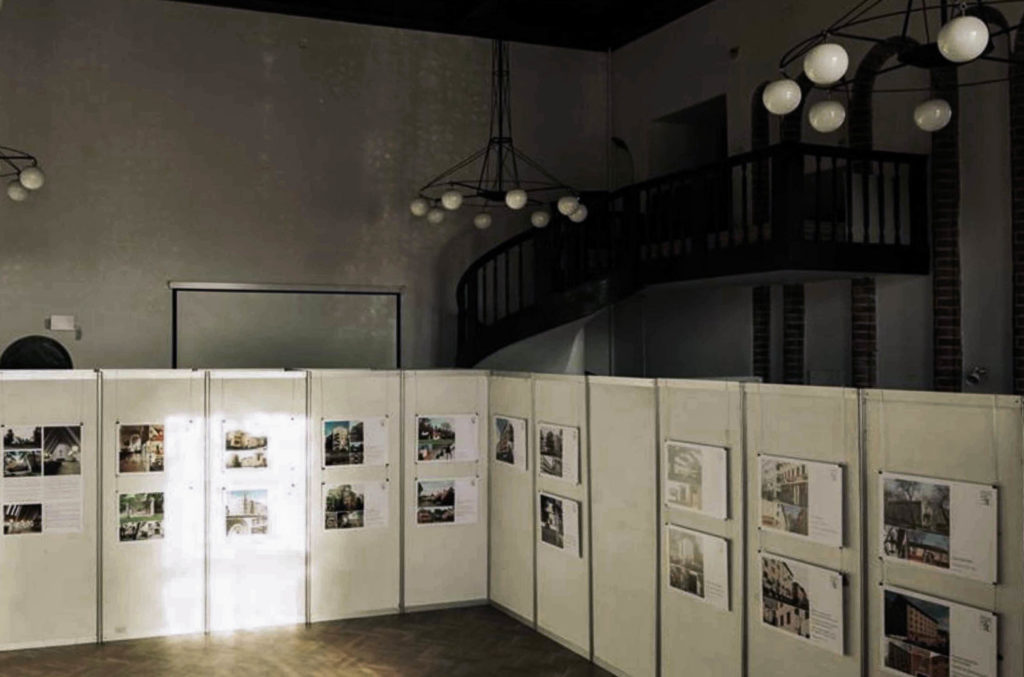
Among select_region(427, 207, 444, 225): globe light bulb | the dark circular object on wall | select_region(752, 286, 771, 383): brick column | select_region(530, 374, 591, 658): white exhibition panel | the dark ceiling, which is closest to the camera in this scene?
select_region(530, 374, 591, 658): white exhibition panel

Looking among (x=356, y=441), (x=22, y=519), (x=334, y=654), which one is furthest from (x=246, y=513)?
(x=22, y=519)

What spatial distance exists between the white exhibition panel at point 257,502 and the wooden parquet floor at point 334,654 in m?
0.24

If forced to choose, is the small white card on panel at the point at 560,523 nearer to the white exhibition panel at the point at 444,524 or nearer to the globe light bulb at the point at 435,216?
the white exhibition panel at the point at 444,524

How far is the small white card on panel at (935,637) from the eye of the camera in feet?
14.7

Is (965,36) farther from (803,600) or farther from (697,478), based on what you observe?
(803,600)

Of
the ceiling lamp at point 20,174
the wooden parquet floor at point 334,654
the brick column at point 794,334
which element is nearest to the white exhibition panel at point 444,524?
the wooden parquet floor at point 334,654

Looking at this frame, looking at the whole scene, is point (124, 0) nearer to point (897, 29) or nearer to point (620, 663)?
point (897, 29)

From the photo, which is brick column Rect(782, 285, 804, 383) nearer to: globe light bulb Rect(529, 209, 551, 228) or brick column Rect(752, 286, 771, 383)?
brick column Rect(752, 286, 771, 383)

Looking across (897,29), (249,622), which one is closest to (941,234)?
(897,29)

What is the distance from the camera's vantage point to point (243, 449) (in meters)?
8.58

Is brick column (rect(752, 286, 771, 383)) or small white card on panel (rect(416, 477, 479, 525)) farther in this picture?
brick column (rect(752, 286, 771, 383))

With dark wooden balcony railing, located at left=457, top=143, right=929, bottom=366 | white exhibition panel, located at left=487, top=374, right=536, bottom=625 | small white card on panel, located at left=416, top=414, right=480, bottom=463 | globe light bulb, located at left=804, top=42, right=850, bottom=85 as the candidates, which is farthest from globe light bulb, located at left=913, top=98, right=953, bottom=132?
small white card on panel, located at left=416, top=414, right=480, bottom=463

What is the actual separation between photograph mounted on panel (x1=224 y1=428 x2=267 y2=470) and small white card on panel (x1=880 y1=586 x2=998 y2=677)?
17.9ft

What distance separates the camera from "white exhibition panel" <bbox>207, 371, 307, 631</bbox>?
8.52 meters
